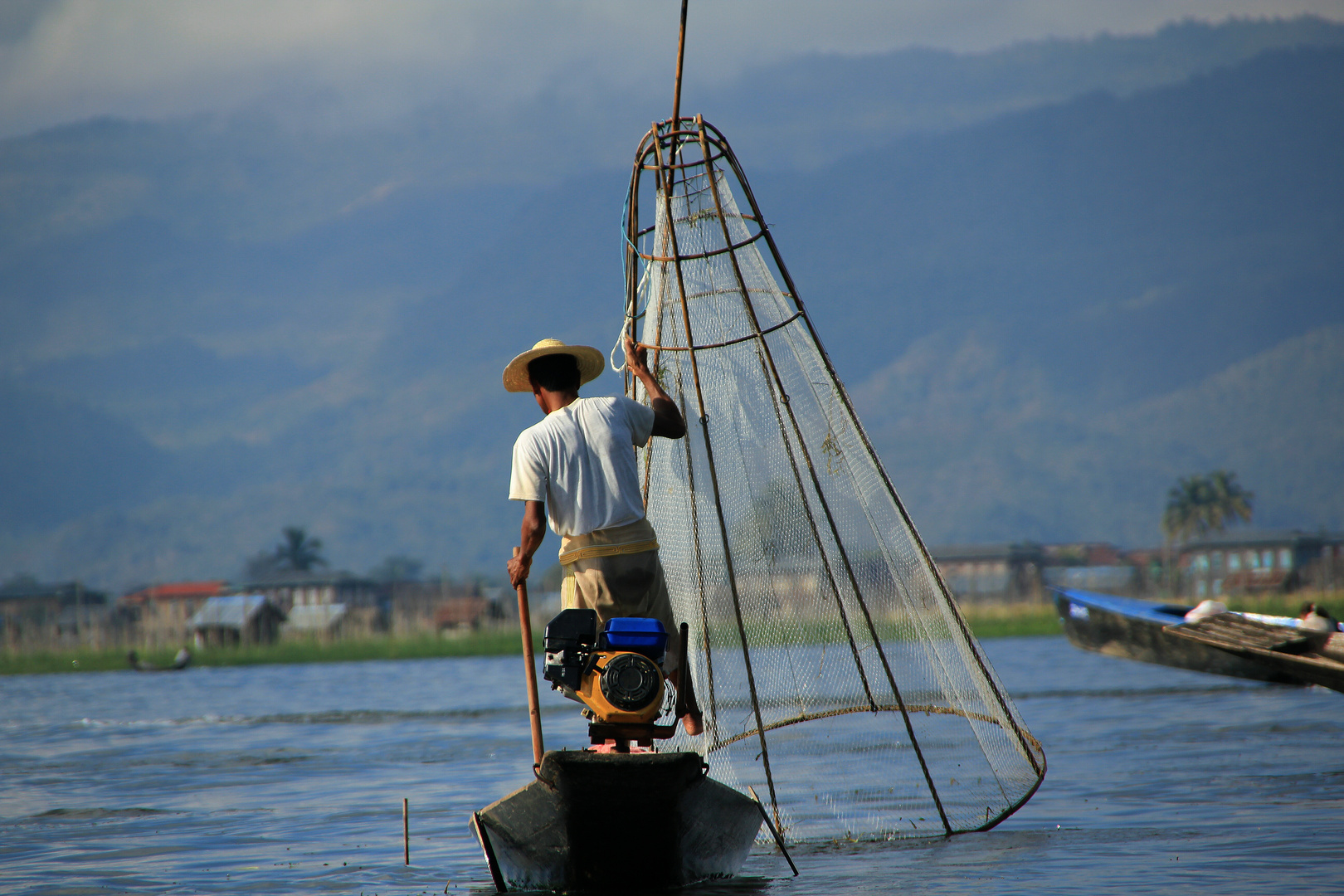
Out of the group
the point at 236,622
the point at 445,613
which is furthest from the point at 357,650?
the point at 445,613

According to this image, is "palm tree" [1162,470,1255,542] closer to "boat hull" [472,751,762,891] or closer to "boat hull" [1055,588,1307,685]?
"boat hull" [1055,588,1307,685]

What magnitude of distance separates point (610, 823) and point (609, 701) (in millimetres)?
570

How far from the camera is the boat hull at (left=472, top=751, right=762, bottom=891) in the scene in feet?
17.6

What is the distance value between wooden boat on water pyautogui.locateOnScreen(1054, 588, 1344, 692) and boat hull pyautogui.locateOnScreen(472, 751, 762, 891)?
8.43m

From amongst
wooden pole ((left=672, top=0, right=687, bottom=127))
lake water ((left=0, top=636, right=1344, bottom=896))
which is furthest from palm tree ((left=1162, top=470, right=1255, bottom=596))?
wooden pole ((left=672, top=0, right=687, bottom=127))

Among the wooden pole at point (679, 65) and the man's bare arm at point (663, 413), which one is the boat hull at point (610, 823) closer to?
the man's bare arm at point (663, 413)

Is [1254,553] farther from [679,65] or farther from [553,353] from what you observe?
[553,353]

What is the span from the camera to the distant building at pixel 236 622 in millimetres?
43688

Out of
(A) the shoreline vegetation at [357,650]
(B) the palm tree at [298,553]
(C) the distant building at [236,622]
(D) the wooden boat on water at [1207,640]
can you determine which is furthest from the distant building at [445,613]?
(B) the palm tree at [298,553]

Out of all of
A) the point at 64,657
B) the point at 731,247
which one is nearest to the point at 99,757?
the point at 731,247

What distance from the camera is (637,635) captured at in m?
5.43

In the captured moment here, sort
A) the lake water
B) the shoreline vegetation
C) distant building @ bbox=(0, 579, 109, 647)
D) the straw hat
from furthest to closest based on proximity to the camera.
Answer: distant building @ bbox=(0, 579, 109, 647) < the shoreline vegetation < the lake water < the straw hat

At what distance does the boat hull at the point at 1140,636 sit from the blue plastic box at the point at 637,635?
13429 millimetres

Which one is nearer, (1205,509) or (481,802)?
(481,802)
